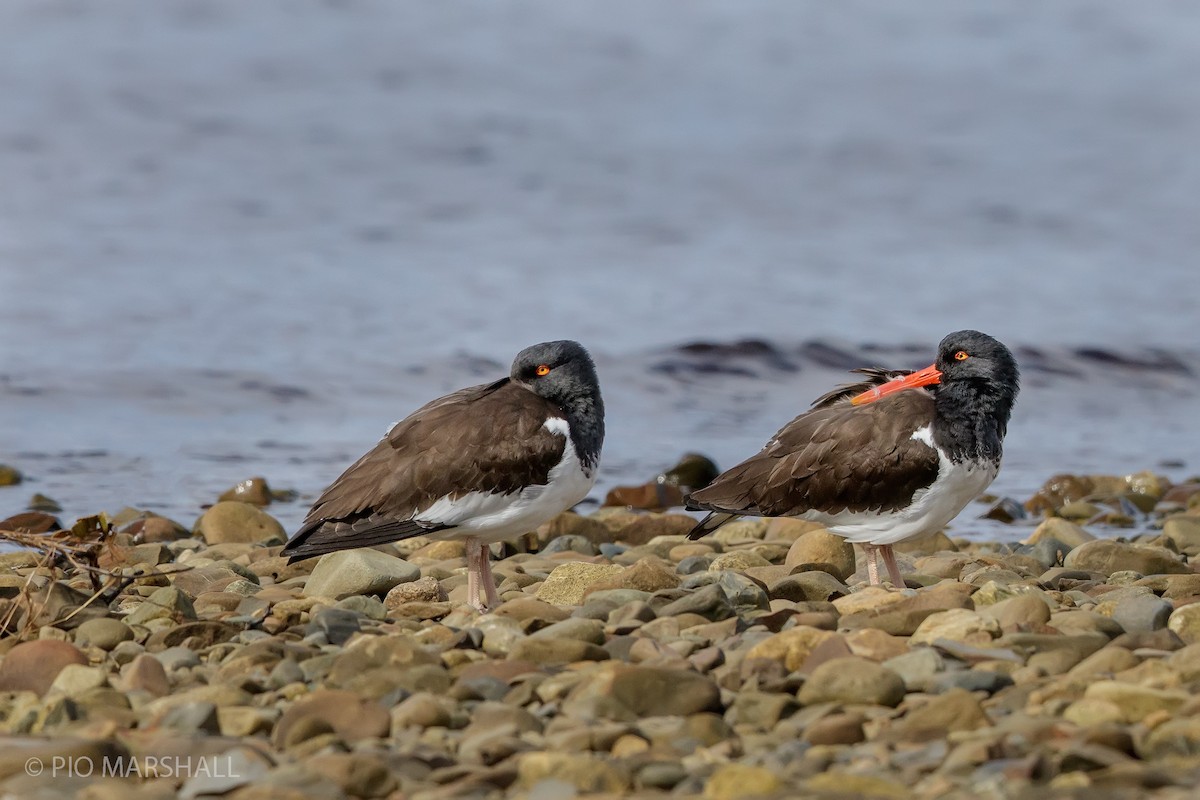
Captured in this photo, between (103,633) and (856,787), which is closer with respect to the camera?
(856,787)

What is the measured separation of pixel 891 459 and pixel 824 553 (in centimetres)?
80

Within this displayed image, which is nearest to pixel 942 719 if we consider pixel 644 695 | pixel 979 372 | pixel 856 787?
pixel 856 787

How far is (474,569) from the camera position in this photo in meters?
6.86

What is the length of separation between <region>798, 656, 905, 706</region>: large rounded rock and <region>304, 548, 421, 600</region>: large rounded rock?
248cm

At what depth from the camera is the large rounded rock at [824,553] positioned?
25.3 feet

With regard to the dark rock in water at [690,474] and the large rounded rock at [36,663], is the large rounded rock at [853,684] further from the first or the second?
the dark rock in water at [690,474]

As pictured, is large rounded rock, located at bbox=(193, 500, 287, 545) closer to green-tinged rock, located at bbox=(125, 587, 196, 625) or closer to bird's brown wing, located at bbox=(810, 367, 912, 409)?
green-tinged rock, located at bbox=(125, 587, 196, 625)

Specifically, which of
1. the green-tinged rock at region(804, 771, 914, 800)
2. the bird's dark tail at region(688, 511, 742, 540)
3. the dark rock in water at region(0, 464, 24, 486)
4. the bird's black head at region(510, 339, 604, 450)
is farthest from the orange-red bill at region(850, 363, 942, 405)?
the dark rock in water at region(0, 464, 24, 486)

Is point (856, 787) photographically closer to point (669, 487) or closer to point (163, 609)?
point (163, 609)

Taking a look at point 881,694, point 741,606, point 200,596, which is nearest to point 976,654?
point 881,694

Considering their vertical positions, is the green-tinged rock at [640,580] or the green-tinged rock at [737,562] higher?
the green-tinged rock at [640,580]

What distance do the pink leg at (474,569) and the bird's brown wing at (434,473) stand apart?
8.8 inches

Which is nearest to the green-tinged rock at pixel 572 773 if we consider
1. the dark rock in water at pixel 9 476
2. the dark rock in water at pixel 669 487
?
the dark rock in water at pixel 669 487

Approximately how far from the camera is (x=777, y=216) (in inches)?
844
